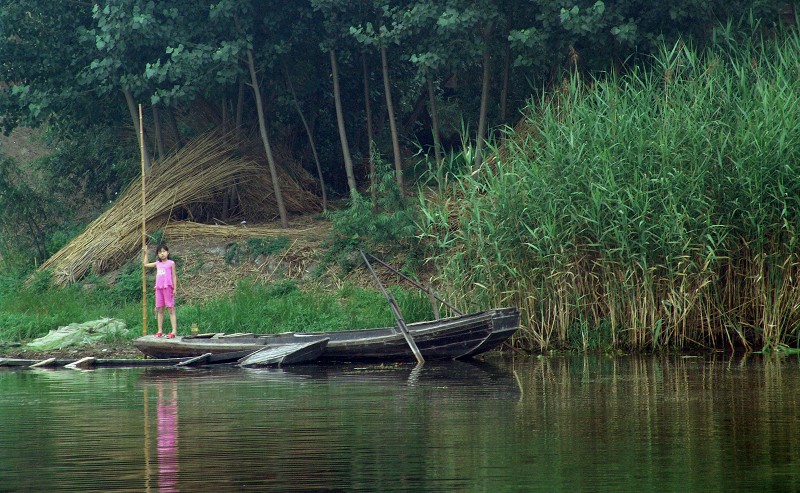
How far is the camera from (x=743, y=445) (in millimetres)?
8141

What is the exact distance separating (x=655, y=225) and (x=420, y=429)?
5877 millimetres

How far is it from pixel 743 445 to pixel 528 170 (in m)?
7.20

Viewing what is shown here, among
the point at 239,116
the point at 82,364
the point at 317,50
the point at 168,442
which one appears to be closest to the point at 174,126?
the point at 239,116

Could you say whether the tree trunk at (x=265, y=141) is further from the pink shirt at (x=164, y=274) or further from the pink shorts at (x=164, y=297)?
the pink shorts at (x=164, y=297)

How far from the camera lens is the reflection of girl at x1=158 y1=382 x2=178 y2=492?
7289 millimetres

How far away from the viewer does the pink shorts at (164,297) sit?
15.7 metres

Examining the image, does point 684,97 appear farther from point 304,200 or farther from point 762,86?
point 304,200

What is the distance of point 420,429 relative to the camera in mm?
9188

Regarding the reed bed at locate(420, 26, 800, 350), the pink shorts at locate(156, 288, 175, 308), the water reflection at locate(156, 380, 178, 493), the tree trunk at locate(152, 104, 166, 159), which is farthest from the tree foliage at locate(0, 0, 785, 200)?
the water reflection at locate(156, 380, 178, 493)

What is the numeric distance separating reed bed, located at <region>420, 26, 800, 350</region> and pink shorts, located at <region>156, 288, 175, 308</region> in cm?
367

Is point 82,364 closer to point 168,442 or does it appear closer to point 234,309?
point 234,309

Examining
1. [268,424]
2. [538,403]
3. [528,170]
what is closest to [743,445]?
[538,403]

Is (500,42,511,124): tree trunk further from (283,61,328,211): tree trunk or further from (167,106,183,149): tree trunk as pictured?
(167,106,183,149): tree trunk

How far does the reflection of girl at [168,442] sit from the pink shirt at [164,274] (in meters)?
3.67
